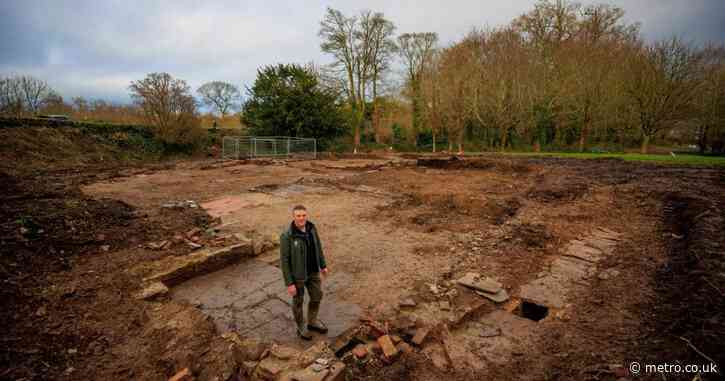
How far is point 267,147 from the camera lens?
933 inches

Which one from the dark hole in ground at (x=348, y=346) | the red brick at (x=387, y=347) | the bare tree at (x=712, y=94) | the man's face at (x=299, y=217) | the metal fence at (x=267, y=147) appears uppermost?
the bare tree at (x=712, y=94)

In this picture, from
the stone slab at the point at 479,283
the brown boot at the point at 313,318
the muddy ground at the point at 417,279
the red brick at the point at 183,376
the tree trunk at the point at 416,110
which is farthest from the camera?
the tree trunk at the point at 416,110

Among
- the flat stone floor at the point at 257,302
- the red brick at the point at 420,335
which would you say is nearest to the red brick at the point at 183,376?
the flat stone floor at the point at 257,302

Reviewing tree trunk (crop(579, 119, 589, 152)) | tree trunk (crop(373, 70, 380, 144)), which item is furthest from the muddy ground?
tree trunk (crop(373, 70, 380, 144))

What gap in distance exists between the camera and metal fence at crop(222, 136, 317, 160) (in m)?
22.8

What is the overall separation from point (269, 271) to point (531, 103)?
84.3ft

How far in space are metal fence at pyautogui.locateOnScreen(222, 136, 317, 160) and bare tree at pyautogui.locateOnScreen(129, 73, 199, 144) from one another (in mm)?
3600

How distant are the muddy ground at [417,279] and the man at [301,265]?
291 millimetres

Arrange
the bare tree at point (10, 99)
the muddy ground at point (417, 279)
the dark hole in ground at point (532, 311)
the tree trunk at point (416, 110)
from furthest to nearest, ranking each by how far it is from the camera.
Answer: the tree trunk at point (416, 110)
the bare tree at point (10, 99)
the dark hole in ground at point (532, 311)
the muddy ground at point (417, 279)

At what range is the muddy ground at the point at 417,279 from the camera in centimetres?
289

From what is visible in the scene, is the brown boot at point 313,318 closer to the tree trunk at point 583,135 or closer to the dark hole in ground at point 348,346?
the dark hole in ground at point 348,346

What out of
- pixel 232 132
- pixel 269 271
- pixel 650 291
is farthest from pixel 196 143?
pixel 650 291

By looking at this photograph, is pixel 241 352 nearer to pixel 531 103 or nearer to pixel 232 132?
pixel 531 103

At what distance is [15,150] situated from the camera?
16.4 m
